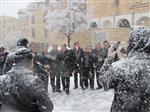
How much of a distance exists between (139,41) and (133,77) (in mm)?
322

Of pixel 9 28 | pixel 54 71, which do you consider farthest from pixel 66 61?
pixel 9 28

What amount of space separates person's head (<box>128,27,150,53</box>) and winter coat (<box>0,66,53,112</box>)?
883mm

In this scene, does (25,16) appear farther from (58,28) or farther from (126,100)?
(126,100)

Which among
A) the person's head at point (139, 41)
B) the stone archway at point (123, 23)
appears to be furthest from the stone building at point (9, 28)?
the person's head at point (139, 41)

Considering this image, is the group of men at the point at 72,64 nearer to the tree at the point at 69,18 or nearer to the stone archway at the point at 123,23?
the stone archway at the point at 123,23

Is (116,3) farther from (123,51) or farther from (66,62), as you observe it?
(123,51)

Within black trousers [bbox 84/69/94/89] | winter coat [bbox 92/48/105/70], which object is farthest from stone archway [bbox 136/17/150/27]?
black trousers [bbox 84/69/94/89]

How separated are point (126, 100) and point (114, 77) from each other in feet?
0.73

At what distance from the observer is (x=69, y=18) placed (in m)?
44.0

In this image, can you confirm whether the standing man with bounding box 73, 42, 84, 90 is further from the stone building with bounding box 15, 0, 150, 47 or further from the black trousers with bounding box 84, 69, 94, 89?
the stone building with bounding box 15, 0, 150, 47

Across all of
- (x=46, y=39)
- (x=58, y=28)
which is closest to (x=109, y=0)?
(x=58, y=28)

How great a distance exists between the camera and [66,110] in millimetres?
10219

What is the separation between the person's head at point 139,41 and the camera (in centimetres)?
362

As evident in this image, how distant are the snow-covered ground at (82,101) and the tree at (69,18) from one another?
3005cm
